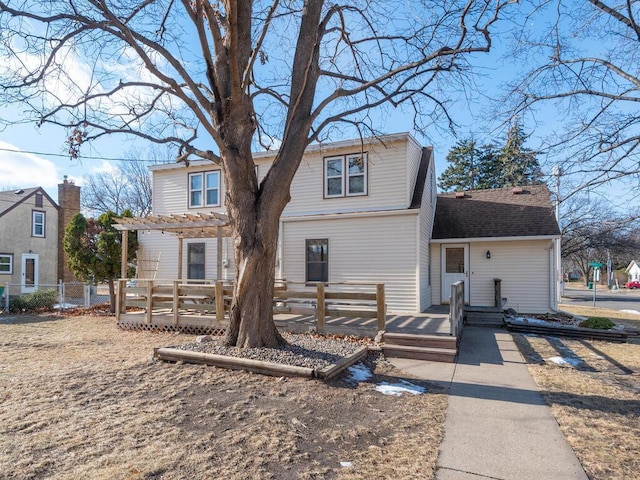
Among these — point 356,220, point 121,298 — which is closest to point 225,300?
point 121,298

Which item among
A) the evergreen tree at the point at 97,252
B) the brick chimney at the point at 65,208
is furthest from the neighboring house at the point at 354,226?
the brick chimney at the point at 65,208

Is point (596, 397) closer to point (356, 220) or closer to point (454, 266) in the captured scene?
point (356, 220)

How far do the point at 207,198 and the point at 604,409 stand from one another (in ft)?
40.3

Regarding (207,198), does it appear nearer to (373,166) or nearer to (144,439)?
(373,166)

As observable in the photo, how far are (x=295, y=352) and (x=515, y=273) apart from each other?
357 inches

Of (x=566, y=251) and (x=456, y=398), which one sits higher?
(x=566, y=251)

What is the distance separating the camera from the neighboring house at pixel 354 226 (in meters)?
11.2

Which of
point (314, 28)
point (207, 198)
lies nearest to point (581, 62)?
point (314, 28)

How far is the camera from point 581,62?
7.26 meters

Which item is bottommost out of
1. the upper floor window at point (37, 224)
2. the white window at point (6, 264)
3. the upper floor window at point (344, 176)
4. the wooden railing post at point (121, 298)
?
the wooden railing post at point (121, 298)

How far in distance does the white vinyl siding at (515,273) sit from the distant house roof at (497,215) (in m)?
0.41

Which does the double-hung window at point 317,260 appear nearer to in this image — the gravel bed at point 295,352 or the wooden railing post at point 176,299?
the wooden railing post at point 176,299

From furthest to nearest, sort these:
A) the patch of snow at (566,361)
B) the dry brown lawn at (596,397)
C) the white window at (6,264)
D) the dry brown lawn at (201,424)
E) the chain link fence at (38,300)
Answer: the white window at (6,264) → the chain link fence at (38,300) → the patch of snow at (566,361) → the dry brown lawn at (596,397) → the dry brown lawn at (201,424)

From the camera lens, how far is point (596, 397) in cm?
503
